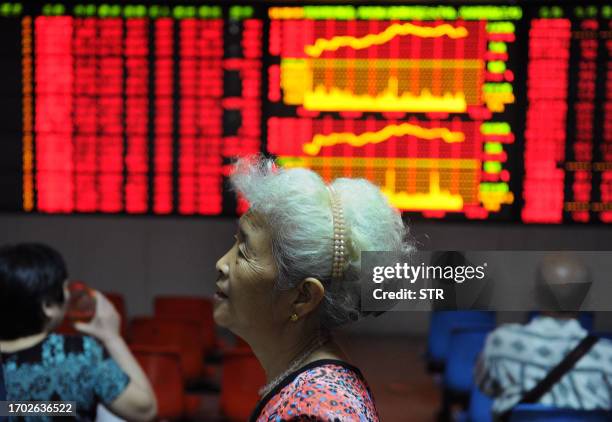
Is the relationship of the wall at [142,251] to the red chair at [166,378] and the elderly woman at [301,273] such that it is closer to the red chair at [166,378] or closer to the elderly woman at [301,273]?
the red chair at [166,378]

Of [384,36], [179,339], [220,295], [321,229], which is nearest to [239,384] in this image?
[179,339]

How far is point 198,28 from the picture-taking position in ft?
16.8

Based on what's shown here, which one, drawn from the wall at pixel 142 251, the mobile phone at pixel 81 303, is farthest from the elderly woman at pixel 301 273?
the wall at pixel 142 251

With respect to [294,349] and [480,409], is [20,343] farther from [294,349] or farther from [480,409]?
[480,409]

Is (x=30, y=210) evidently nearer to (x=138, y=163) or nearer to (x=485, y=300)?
A: (x=138, y=163)

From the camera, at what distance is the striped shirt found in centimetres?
215

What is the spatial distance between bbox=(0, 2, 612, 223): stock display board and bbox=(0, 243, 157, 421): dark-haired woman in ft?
10.8

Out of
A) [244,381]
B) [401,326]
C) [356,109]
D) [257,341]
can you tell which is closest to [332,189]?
[257,341]

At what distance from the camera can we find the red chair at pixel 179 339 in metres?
4.33

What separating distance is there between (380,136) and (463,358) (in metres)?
1.60

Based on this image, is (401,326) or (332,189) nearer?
(332,189)

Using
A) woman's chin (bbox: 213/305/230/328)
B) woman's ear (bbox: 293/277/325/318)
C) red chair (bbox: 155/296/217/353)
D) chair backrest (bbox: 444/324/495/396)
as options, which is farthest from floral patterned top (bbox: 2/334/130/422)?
red chair (bbox: 155/296/217/353)

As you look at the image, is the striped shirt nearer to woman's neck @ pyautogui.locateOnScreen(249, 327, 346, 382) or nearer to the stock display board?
woman's neck @ pyautogui.locateOnScreen(249, 327, 346, 382)

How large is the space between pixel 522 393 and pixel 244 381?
146 cm
